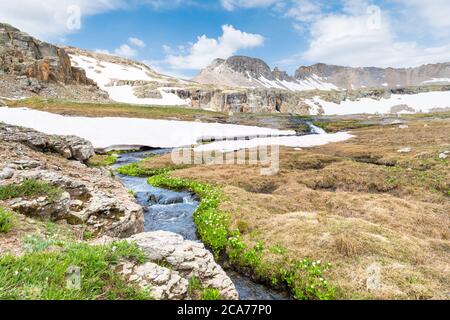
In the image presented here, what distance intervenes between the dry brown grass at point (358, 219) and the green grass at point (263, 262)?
1.85ft

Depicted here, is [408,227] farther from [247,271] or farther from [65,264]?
[65,264]

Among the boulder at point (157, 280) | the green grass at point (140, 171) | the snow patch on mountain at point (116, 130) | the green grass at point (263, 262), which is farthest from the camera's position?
the snow patch on mountain at point (116, 130)

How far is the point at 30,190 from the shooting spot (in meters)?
13.1

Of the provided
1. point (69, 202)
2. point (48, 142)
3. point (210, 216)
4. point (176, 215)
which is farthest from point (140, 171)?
point (69, 202)

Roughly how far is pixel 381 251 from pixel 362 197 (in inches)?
416

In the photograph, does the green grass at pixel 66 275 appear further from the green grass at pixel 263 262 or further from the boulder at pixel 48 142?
the boulder at pixel 48 142

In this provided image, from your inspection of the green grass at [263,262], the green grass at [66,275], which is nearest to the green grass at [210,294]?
the green grass at [263,262]

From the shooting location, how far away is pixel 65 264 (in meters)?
7.04

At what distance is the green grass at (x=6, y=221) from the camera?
31.4 ft

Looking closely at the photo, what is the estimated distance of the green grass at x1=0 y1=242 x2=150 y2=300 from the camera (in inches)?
237

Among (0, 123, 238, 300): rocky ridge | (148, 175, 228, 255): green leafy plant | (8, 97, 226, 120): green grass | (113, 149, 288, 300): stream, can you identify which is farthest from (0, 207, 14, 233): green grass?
(8, 97, 226, 120): green grass

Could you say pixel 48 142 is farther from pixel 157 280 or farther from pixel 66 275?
pixel 157 280

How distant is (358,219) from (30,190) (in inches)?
699
